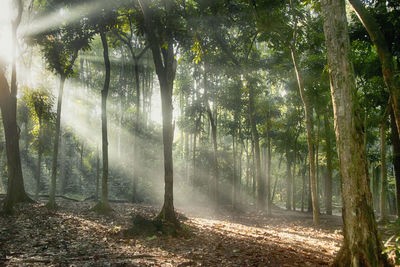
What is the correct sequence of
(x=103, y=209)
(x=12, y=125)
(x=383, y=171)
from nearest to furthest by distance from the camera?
1. (x=12, y=125)
2. (x=103, y=209)
3. (x=383, y=171)

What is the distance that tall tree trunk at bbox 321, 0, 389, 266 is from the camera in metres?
3.48

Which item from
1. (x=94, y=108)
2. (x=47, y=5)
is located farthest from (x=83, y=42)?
(x=94, y=108)

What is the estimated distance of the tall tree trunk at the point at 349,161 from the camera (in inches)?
137

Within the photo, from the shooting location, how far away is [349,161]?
3.62m

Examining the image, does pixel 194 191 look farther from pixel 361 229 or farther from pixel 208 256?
pixel 361 229

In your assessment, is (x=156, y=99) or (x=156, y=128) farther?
(x=156, y=99)

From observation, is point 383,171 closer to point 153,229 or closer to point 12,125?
point 153,229

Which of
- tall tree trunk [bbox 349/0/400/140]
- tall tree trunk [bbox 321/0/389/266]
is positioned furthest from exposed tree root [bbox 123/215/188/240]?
tall tree trunk [bbox 349/0/400/140]

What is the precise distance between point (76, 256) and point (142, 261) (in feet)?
4.61

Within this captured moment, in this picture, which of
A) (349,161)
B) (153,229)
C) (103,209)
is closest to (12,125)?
(103,209)

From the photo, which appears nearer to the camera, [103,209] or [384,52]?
[384,52]

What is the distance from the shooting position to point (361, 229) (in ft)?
11.5

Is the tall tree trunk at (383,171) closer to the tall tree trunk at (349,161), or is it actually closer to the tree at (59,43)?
the tall tree trunk at (349,161)

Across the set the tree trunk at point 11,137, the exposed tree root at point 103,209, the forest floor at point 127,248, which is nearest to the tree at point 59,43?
the tree trunk at point 11,137
